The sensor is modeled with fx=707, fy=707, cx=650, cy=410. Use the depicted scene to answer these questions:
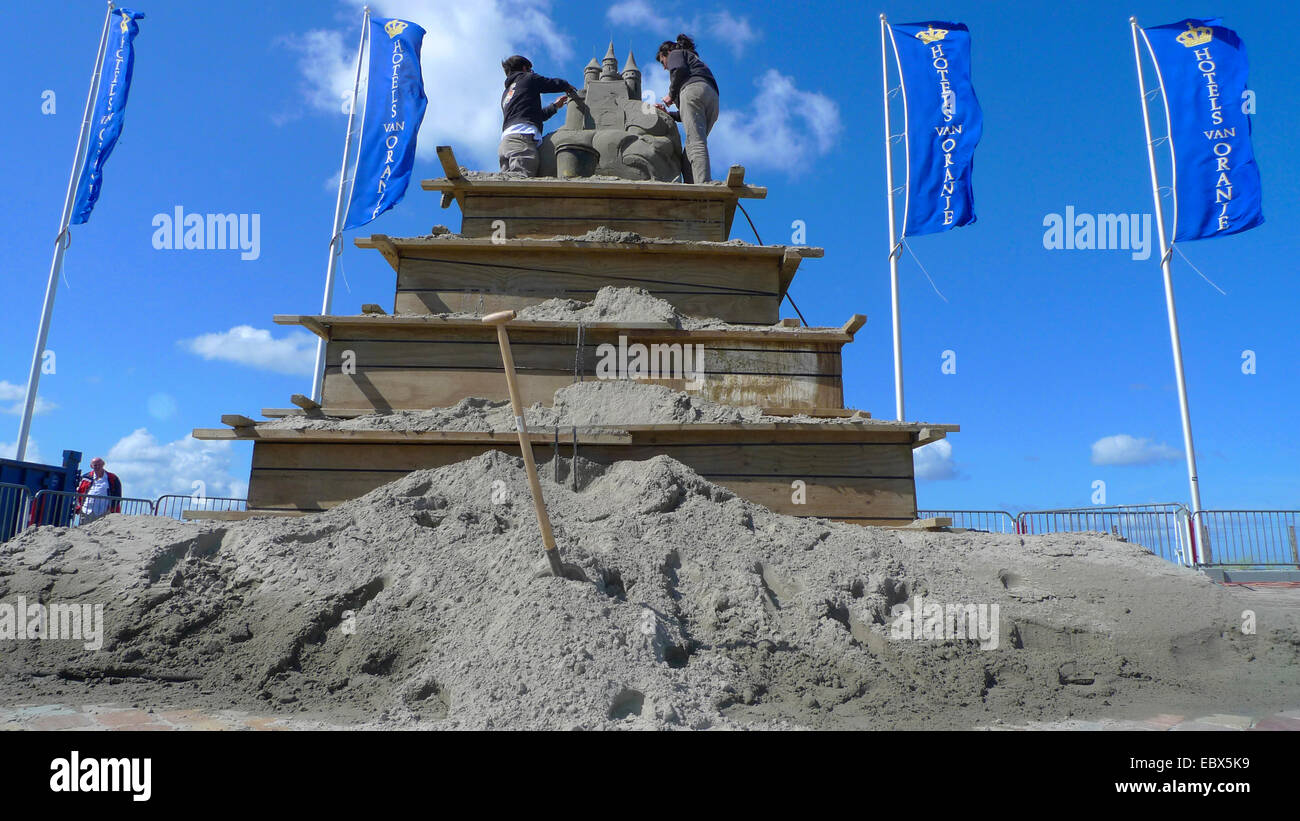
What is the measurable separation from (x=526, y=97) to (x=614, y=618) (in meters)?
8.19

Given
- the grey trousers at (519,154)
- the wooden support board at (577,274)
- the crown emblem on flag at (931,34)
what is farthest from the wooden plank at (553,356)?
the crown emblem on flag at (931,34)

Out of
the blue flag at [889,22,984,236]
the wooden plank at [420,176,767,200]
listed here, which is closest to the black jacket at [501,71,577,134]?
the wooden plank at [420,176,767,200]

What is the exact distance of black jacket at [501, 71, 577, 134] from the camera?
33.0ft

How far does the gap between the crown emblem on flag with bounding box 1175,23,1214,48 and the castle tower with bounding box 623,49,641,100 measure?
12.0 metres

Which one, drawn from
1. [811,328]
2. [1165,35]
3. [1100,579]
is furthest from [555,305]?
[1165,35]

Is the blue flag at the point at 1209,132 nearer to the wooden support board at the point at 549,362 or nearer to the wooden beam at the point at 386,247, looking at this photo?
the wooden support board at the point at 549,362

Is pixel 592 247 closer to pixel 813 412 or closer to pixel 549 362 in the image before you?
pixel 549 362

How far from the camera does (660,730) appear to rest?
359cm

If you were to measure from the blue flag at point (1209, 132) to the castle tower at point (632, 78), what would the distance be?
37.3ft

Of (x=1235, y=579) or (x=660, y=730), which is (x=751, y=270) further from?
(x=1235, y=579)

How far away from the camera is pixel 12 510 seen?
10.3 meters

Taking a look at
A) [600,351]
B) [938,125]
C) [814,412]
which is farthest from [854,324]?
[938,125]

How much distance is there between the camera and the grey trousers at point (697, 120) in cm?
991
